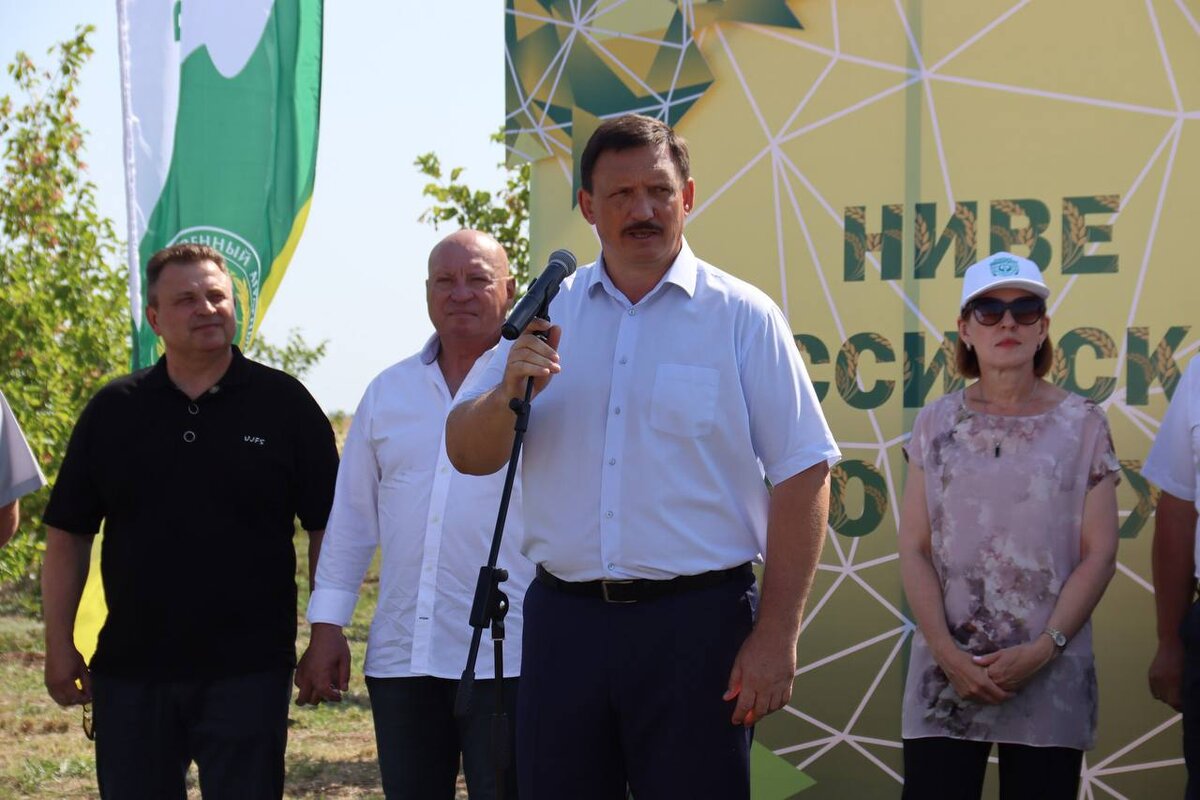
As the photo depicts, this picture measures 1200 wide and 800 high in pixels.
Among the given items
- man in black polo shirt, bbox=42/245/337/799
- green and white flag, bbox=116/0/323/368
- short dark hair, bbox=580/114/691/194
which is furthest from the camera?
green and white flag, bbox=116/0/323/368

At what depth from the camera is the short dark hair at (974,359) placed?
365 cm

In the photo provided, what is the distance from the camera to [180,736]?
387 centimetres

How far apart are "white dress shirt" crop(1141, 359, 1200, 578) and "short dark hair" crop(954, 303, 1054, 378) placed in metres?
0.34

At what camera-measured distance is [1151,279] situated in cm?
424

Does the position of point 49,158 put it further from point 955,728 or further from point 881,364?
point 955,728

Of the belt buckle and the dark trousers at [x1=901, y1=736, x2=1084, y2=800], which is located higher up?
the belt buckle

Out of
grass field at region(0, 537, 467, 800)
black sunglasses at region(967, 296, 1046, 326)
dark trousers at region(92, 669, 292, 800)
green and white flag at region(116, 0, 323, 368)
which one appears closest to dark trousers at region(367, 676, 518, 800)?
dark trousers at region(92, 669, 292, 800)

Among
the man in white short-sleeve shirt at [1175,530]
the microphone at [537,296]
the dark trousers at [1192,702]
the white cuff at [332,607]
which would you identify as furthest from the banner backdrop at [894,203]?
the microphone at [537,296]

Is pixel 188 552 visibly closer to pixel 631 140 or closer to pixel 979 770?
pixel 631 140

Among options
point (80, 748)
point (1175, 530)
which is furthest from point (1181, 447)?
point (80, 748)

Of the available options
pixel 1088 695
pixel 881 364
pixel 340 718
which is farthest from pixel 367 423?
pixel 340 718

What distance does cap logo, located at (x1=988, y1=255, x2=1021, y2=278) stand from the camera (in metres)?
3.58

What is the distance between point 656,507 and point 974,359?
1304 millimetres

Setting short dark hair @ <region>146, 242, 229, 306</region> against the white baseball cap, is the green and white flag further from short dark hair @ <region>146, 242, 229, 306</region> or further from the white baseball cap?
the white baseball cap
